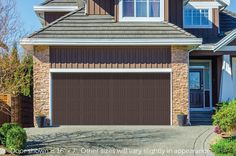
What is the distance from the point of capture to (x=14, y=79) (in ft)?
50.0

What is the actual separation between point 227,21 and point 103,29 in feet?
29.4

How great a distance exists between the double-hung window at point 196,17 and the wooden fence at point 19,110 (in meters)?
9.65

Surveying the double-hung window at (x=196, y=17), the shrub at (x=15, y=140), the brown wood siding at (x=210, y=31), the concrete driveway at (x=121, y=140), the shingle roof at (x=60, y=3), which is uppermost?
the shingle roof at (x=60, y=3)

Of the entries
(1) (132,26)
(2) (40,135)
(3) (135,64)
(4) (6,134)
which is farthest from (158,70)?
(4) (6,134)

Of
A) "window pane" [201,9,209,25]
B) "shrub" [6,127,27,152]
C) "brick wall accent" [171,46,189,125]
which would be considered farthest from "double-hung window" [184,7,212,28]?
"shrub" [6,127,27,152]

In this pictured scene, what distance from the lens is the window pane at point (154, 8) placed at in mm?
21109

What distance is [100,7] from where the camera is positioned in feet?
70.6

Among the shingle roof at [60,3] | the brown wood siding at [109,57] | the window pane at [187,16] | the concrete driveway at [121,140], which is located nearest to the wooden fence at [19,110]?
the concrete driveway at [121,140]

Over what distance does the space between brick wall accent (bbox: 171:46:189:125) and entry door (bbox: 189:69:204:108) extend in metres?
4.11

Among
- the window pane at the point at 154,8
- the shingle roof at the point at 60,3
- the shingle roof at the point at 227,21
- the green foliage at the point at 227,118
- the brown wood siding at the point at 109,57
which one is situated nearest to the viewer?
the green foliage at the point at 227,118

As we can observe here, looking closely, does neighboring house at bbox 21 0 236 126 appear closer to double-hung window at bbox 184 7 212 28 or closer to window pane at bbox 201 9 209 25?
double-hung window at bbox 184 7 212 28

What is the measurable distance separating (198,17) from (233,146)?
12.0 m

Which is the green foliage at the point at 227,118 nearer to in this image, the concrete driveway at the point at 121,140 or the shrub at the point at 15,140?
the concrete driveway at the point at 121,140

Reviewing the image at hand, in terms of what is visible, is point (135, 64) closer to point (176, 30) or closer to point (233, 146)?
point (176, 30)
